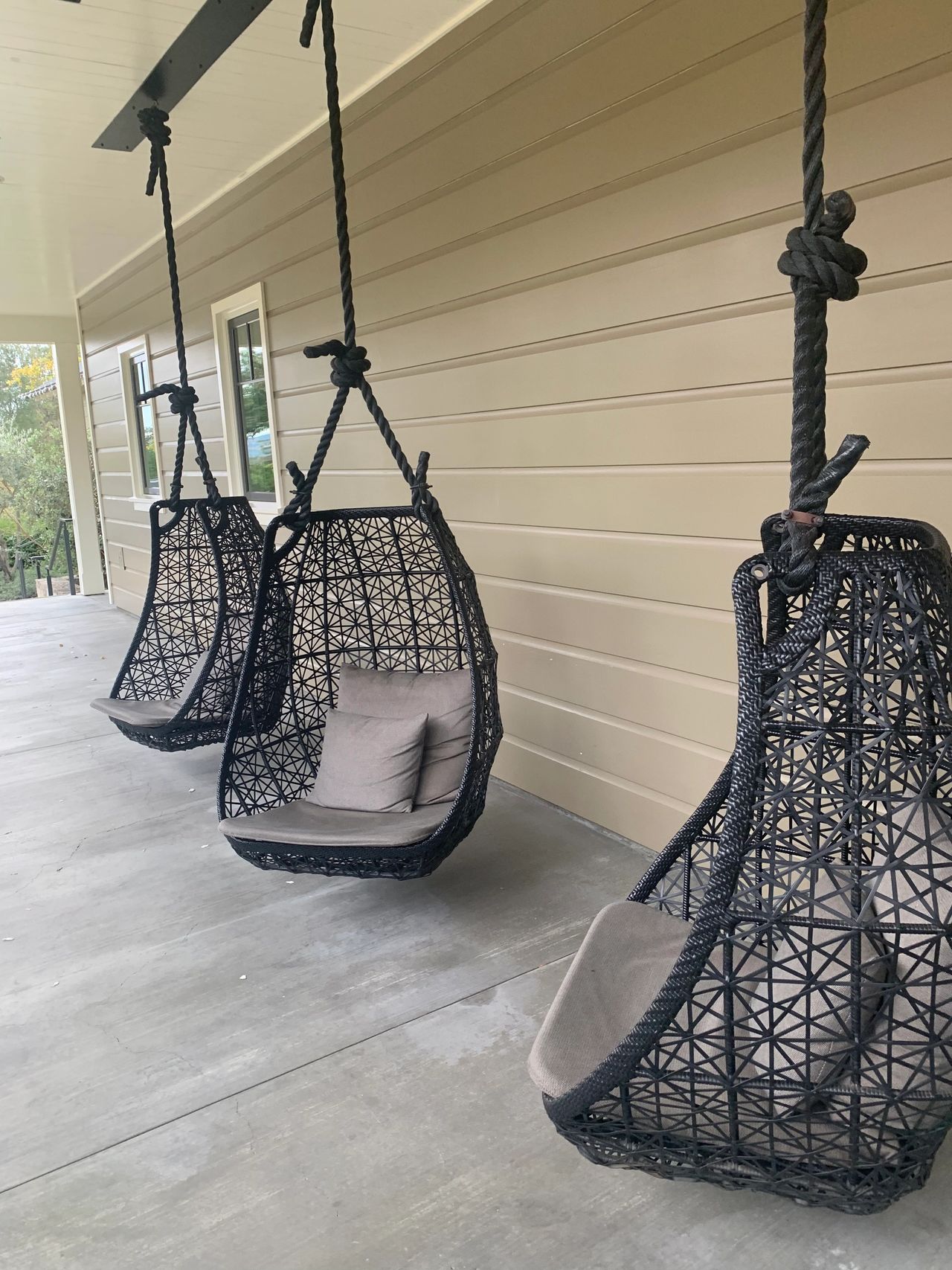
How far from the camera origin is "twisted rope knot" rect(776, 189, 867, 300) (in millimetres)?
1396

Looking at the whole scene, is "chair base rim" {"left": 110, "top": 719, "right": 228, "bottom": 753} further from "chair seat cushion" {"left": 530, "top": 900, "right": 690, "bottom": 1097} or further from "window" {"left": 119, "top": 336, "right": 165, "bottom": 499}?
"window" {"left": 119, "top": 336, "right": 165, "bottom": 499}

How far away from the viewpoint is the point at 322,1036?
7.22 ft

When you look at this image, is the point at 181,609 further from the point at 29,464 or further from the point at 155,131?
the point at 29,464

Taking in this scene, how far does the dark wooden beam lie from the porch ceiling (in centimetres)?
4

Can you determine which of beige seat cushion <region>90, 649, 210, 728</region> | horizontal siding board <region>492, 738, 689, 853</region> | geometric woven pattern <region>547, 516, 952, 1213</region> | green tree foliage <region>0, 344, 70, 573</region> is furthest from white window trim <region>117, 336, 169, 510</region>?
green tree foliage <region>0, 344, 70, 573</region>

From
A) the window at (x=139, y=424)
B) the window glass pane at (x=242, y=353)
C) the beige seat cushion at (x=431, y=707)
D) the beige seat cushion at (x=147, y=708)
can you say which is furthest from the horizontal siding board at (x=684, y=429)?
the window at (x=139, y=424)

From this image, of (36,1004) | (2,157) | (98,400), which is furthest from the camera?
(98,400)

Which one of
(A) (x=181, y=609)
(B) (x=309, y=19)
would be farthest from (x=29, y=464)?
(B) (x=309, y=19)

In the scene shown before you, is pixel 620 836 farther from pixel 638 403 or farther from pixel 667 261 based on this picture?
pixel 667 261

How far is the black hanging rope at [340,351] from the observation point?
2506mm

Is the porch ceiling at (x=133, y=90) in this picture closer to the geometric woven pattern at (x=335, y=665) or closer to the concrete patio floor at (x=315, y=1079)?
the geometric woven pattern at (x=335, y=665)

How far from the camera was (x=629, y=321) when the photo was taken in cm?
289

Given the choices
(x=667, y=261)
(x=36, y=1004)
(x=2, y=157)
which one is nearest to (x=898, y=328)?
(x=667, y=261)

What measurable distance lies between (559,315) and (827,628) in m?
2.09
